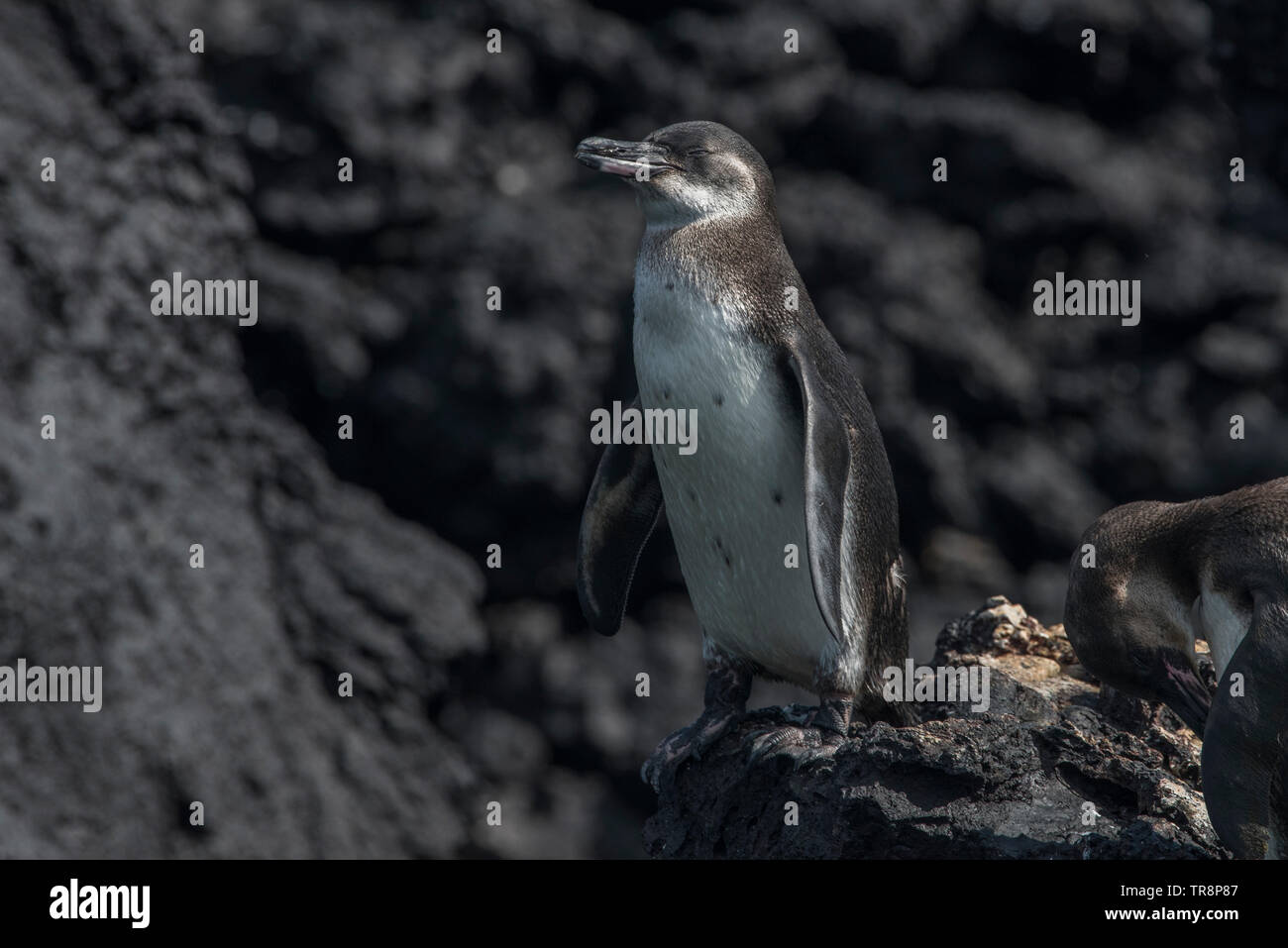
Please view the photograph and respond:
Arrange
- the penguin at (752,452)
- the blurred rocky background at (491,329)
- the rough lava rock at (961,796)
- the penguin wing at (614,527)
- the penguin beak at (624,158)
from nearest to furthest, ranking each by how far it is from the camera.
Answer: the rough lava rock at (961,796) → the penguin at (752,452) → the penguin beak at (624,158) → the penguin wing at (614,527) → the blurred rocky background at (491,329)

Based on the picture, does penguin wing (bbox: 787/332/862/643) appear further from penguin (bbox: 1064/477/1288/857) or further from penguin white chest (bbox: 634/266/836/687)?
penguin (bbox: 1064/477/1288/857)

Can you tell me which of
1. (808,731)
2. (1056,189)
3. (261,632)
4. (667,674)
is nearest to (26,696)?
(261,632)

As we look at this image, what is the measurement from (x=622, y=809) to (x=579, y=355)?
170 cm

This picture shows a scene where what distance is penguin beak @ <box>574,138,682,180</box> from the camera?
120 inches

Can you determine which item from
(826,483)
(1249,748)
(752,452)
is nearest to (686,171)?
(752,452)

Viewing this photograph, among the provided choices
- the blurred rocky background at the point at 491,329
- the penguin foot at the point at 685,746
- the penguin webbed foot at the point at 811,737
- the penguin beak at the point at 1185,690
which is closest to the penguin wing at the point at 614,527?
the penguin foot at the point at 685,746

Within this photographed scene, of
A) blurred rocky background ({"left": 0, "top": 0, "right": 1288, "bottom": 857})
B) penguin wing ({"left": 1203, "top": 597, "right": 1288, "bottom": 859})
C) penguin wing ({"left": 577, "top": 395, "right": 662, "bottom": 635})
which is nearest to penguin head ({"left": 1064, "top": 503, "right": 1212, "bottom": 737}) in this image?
penguin wing ({"left": 1203, "top": 597, "right": 1288, "bottom": 859})

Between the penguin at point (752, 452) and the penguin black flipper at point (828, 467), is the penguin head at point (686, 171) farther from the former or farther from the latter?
the penguin black flipper at point (828, 467)

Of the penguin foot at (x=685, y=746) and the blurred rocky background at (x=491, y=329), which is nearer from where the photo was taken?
the penguin foot at (x=685, y=746)

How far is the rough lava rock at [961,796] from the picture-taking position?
243 centimetres

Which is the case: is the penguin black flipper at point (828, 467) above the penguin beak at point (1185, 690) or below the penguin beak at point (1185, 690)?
above

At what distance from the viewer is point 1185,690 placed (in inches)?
110

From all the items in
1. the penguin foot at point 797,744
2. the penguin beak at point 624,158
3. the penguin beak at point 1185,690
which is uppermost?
the penguin beak at point 624,158

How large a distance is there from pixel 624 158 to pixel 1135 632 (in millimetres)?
1419
